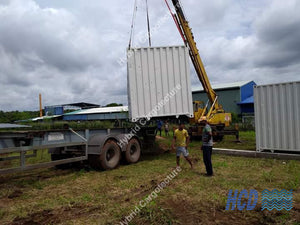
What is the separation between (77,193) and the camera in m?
5.34

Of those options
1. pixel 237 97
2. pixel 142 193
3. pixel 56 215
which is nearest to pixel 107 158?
pixel 142 193

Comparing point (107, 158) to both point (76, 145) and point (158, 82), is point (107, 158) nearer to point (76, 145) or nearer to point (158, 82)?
point (76, 145)

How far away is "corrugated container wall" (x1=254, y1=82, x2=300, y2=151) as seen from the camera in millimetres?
8023

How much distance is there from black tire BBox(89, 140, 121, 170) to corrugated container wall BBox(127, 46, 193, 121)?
4.23 feet

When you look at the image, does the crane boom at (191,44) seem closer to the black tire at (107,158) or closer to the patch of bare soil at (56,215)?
the black tire at (107,158)

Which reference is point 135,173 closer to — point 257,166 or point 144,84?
point 144,84

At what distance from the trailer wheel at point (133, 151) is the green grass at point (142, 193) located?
381 mm

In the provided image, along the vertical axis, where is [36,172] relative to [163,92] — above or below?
below

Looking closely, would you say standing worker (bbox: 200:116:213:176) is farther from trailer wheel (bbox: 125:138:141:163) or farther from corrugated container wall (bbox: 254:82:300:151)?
corrugated container wall (bbox: 254:82:300:151)

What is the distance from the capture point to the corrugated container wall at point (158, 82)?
8.36 m

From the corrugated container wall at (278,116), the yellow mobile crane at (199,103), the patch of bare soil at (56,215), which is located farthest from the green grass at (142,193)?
the yellow mobile crane at (199,103)

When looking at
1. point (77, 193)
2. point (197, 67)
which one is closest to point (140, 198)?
point (77, 193)

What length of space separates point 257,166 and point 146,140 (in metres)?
4.34

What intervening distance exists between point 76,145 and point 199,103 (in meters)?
9.05
